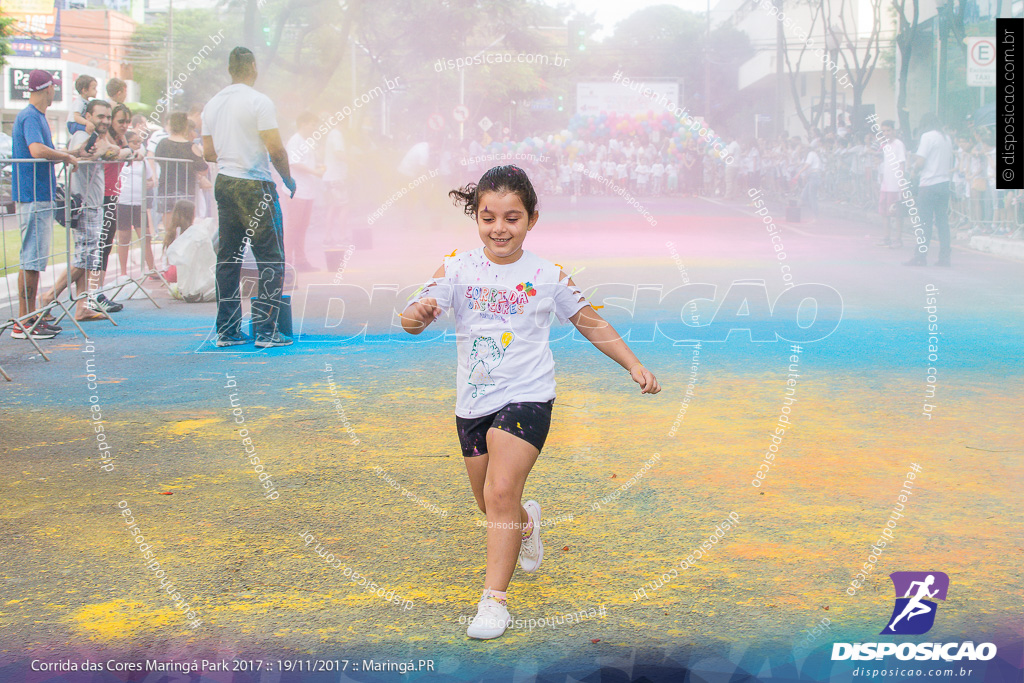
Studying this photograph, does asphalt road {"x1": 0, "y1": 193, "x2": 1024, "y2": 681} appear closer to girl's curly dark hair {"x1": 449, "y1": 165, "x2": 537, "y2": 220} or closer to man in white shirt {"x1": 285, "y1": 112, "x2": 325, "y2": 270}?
girl's curly dark hair {"x1": 449, "y1": 165, "x2": 537, "y2": 220}

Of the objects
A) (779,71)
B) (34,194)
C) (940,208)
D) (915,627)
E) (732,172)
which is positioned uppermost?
(779,71)

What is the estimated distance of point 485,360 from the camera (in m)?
3.24

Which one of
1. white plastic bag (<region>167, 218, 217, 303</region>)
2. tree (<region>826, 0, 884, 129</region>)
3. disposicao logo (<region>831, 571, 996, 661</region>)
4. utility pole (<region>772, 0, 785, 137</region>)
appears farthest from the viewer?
utility pole (<region>772, 0, 785, 137</region>)

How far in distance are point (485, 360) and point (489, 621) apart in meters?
0.78

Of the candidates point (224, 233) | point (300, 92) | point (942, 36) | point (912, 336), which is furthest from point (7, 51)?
point (912, 336)

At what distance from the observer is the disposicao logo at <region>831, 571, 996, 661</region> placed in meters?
2.89

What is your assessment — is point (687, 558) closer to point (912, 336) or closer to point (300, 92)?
point (912, 336)

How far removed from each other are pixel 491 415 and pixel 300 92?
68.5ft

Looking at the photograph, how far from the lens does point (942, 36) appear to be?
69.2 ft

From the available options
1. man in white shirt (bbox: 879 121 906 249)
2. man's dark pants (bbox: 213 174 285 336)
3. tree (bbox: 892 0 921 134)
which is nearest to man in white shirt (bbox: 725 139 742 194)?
tree (bbox: 892 0 921 134)

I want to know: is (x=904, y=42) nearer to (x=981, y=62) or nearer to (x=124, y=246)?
(x=981, y=62)

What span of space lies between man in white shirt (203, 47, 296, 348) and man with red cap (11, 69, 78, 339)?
127 cm

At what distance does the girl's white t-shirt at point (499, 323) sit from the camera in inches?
127

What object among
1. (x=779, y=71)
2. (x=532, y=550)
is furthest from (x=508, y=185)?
(x=779, y=71)
